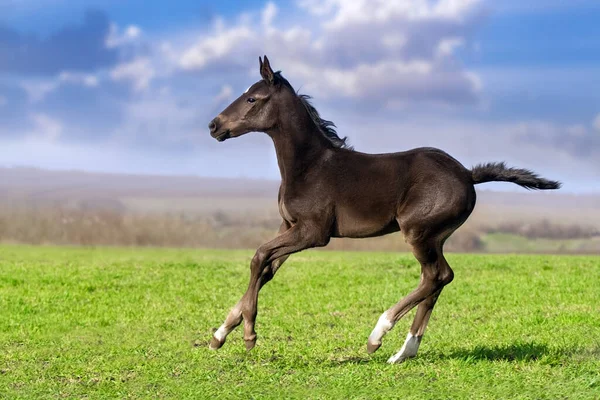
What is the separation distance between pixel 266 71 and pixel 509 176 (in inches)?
119

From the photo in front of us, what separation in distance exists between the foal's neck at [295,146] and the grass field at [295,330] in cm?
231

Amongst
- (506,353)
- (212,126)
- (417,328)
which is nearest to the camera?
(212,126)

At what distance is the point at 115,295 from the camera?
59.2ft

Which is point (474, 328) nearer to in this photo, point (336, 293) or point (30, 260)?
point (336, 293)

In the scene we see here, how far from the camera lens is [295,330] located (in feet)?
46.7

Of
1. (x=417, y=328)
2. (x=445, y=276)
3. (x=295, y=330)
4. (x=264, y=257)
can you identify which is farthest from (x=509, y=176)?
(x=295, y=330)

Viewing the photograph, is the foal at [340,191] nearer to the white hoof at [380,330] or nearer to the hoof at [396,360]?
the white hoof at [380,330]

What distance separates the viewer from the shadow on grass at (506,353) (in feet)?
34.6

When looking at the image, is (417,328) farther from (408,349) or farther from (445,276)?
(445,276)

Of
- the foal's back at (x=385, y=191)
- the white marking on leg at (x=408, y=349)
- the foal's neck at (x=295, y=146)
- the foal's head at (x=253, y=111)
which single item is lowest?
the white marking on leg at (x=408, y=349)

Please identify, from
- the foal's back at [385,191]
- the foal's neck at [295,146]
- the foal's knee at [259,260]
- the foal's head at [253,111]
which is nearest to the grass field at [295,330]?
the foal's knee at [259,260]

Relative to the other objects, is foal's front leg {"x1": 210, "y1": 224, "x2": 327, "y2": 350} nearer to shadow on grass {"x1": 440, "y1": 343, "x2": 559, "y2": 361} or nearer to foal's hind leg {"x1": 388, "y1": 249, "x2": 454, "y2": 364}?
foal's hind leg {"x1": 388, "y1": 249, "x2": 454, "y2": 364}

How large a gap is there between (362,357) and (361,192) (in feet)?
8.64

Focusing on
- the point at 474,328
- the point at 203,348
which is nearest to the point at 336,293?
the point at 474,328
